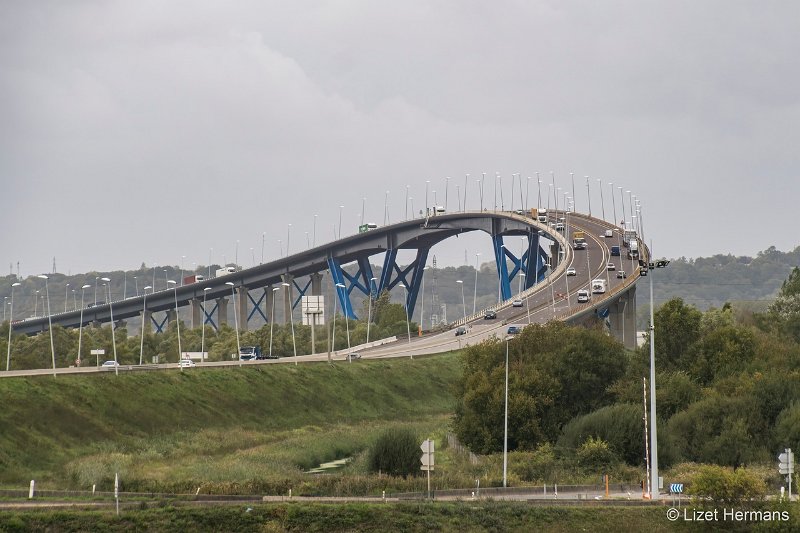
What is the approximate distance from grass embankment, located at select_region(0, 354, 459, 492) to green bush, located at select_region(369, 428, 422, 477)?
6848 mm

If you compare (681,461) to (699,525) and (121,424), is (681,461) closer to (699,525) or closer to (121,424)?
(699,525)

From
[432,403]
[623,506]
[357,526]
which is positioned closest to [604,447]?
[623,506]

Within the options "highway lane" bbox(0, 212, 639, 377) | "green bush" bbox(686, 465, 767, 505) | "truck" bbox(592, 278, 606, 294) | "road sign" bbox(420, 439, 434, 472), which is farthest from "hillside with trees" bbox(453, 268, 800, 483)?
"truck" bbox(592, 278, 606, 294)

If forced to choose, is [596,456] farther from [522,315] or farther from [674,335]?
[522,315]

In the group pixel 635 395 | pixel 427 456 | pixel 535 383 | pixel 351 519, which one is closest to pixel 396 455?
pixel 427 456

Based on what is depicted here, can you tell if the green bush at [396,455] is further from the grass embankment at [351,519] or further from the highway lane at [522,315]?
the highway lane at [522,315]

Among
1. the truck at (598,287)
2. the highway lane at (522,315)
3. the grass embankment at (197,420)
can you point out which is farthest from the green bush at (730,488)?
the truck at (598,287)

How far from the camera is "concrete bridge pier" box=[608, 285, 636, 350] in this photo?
186375mm

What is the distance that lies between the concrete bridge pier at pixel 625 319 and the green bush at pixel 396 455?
111780 mm

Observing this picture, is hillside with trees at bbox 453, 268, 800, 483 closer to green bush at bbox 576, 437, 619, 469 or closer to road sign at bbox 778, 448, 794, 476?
green bush at bbox 576, 437, 619, 469

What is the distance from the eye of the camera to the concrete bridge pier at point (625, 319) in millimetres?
186375

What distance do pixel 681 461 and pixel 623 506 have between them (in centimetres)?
2228

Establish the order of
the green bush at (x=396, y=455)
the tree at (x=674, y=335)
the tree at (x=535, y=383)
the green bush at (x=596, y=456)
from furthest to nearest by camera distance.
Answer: the tree at (x=674, y=335) < the tree at (x=535, y=383) < the green bush at (x=596, y=456) < the green bush at (x=396, y=455)

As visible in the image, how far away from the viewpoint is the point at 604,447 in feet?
260
